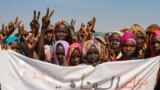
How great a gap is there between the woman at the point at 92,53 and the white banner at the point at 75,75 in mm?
89

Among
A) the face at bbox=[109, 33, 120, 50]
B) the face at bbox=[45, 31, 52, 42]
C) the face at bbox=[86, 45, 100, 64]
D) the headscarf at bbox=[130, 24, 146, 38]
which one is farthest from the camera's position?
the headscarf at bbox=[130, 24, 146, 38]

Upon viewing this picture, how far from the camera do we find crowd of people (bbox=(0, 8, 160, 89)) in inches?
241

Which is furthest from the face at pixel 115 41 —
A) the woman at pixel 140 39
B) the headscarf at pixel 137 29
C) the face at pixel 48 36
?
the face at pixel 48 36

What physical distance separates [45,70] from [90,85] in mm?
762

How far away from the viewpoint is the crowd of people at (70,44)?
20.1 feet

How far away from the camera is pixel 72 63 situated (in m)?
6.21

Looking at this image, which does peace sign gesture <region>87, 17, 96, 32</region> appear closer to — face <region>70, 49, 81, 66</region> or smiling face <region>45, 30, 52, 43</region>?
smiling face <region>45, 30, 52, 43</region>

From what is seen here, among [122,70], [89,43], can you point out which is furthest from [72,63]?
[122,70]

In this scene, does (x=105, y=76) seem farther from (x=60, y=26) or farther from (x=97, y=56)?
(x=60, y=26)

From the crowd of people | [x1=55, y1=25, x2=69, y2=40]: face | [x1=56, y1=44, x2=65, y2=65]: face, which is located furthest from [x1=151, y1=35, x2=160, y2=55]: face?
[x1=55, y1=25, x2=69, y2=40]: face

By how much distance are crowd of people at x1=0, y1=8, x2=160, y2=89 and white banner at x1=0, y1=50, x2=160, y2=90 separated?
5.5 inches

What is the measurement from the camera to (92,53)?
19.8 ft

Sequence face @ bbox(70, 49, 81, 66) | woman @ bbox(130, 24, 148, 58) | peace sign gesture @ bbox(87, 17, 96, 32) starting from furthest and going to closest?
peace sign gesture @ bbox(87, 17, 96, 32)
woman @ bbox(130, 24, 148, 58)
face @ bbox(70, 49, 81, 66)

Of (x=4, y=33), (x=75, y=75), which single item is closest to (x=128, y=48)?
(x=75, y=75)
